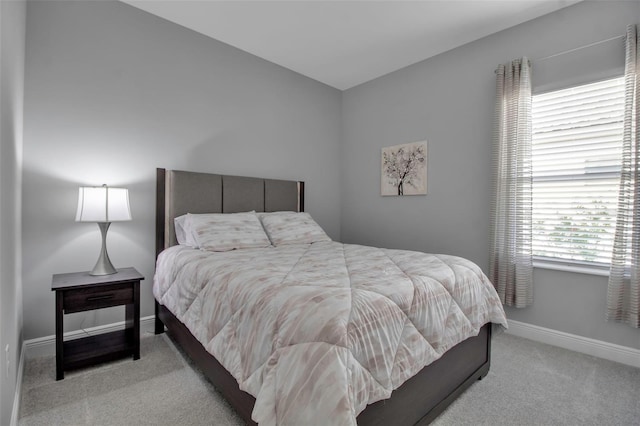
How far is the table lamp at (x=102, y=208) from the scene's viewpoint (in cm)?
215

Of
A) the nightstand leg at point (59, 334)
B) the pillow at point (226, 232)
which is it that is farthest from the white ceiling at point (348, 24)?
the nightstand leg at point (59, 334)

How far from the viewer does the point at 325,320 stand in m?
1.10

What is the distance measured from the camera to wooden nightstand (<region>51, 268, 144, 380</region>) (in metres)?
1.93

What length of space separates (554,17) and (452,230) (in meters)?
2.07

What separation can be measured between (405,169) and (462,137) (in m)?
0.72

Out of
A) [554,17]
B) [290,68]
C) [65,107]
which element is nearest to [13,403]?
[65,107]

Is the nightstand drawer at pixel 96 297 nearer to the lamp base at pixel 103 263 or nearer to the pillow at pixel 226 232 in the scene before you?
the lamp base at pixel 103 263

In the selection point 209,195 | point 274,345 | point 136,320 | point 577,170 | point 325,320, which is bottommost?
point 136,320

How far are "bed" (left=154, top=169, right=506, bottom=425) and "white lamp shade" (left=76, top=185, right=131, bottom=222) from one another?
0.50 m

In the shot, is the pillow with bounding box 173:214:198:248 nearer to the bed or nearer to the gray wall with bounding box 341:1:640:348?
the bed

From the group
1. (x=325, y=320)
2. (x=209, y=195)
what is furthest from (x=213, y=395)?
(x=209, y=195)

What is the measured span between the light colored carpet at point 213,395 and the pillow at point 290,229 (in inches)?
48.9

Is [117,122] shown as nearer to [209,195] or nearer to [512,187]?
[209,195]

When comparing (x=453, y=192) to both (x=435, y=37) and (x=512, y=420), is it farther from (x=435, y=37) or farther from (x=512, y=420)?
(x=512, y=420)
